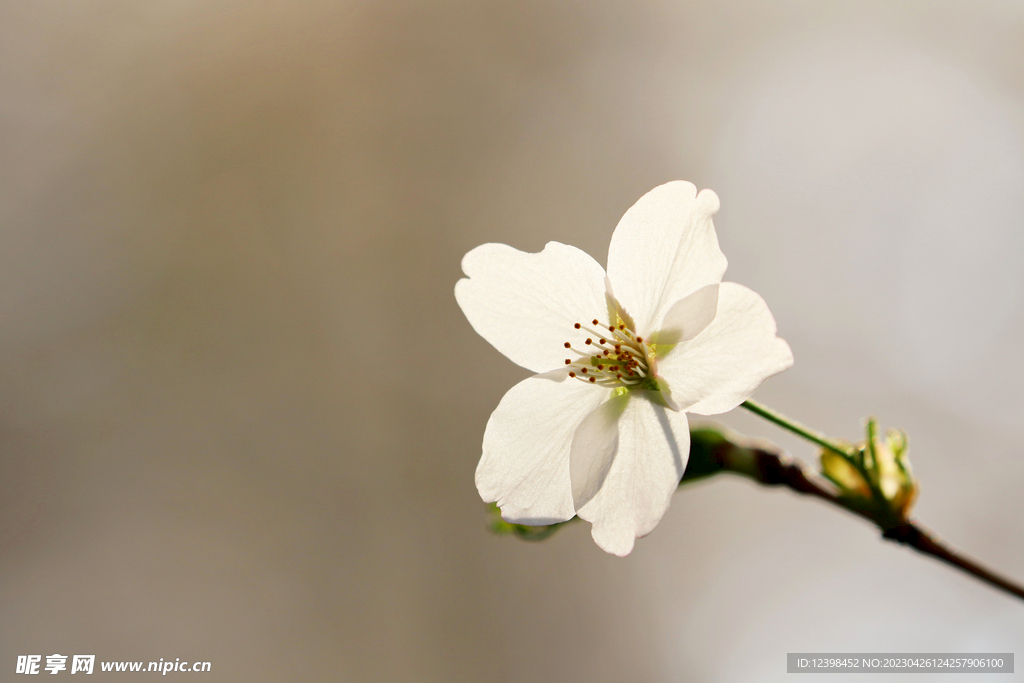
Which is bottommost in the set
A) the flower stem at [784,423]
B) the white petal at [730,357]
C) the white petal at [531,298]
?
the flower stem at [784,423]

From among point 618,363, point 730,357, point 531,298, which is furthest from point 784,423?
point 531,298

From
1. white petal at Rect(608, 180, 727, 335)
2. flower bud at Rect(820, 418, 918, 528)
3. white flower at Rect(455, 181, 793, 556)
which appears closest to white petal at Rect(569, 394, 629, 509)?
white flower at Rect(455, 181, 793, 556)

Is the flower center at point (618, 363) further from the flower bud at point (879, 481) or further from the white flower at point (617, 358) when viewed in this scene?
the flower bud at point (879, 481)

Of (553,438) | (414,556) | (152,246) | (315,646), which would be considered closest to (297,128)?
(152,246)

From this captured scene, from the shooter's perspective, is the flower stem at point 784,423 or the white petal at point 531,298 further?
the white petal at point 531,298

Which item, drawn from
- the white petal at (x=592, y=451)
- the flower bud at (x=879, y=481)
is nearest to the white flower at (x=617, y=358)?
the white petal at (x=592, y=451)

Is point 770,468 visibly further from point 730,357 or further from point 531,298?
point 531,298

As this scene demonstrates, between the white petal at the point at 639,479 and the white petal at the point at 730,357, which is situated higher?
the white petal at the point at 730,357
